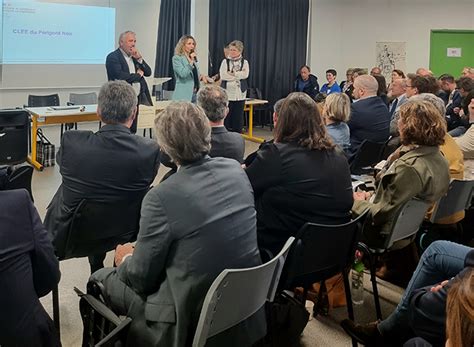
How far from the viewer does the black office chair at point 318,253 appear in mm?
2205

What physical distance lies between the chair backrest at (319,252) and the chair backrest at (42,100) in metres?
5.63

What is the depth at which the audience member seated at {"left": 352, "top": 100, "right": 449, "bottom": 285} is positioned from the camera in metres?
2.68

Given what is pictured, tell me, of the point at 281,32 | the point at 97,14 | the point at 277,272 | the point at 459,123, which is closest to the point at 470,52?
the point at 281,32

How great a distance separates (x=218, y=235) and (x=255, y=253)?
211 millimetres

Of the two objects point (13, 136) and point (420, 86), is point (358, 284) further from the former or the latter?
point (13, 136)

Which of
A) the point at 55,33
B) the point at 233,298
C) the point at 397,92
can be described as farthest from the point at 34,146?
the point at 233,298

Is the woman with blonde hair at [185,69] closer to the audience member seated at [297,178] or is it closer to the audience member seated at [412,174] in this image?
the audience member seated at [412,174]

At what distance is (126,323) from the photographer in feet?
5.71

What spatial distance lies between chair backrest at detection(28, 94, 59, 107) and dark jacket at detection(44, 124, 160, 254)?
481 cm

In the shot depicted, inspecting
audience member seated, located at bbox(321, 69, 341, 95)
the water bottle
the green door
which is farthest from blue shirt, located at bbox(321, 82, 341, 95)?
the water bottle

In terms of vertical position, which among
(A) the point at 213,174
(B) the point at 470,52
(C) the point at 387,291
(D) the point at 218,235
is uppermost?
(B) the point at 470,52

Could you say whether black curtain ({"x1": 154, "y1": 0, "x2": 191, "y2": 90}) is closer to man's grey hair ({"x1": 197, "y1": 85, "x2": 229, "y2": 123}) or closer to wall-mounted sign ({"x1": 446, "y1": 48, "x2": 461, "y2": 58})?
wall-mounted sign ({"x1": 446, "y1": 48, "x2": 461, "y2": 58})

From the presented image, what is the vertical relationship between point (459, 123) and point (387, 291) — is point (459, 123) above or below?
above

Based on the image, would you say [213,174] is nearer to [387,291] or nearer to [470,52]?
[387,291]
